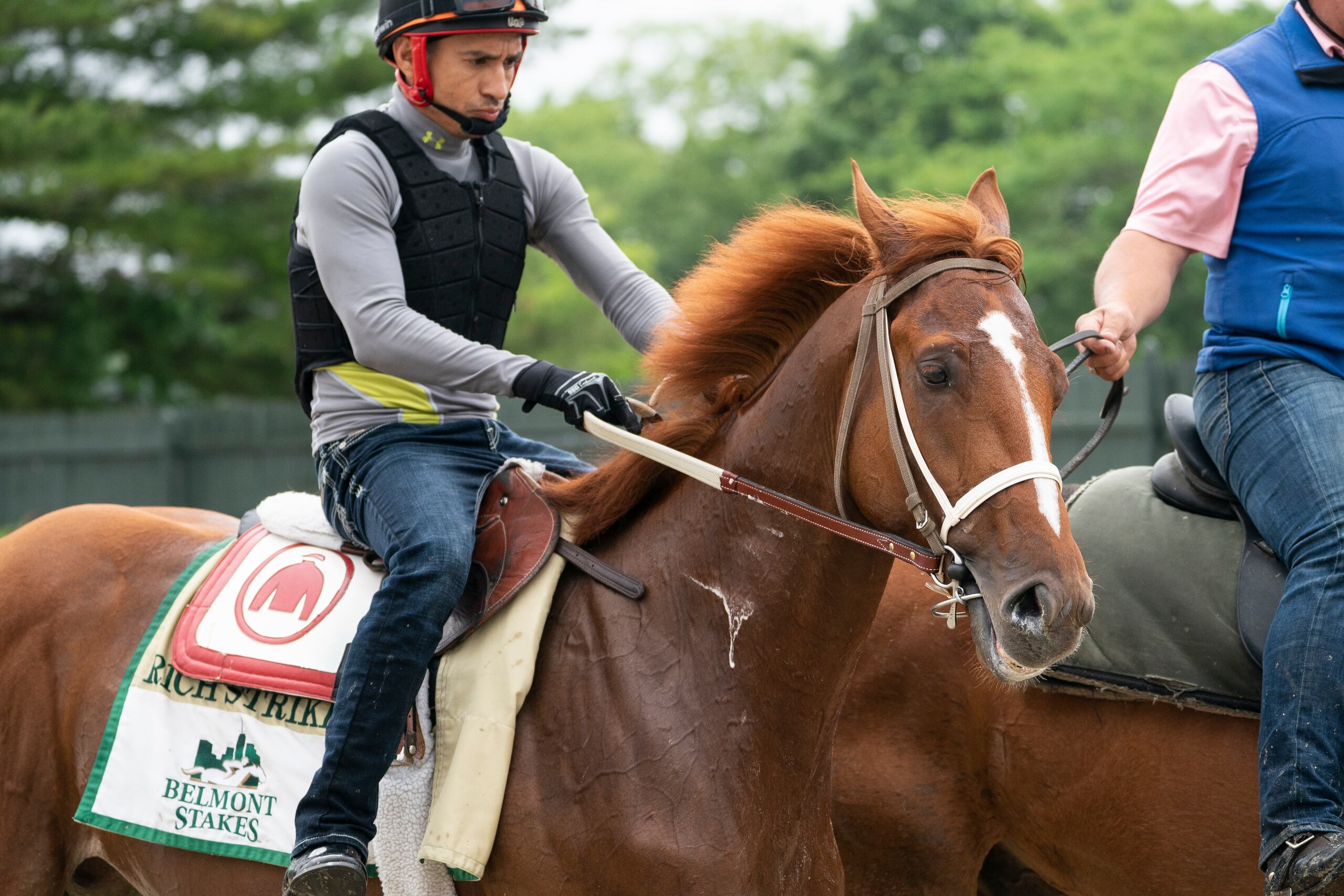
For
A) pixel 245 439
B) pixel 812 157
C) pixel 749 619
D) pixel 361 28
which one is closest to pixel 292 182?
pixel 361 28

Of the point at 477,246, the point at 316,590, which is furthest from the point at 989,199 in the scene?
the point at 316,590

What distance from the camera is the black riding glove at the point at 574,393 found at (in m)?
3.22

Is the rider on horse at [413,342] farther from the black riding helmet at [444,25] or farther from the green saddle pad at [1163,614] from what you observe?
the green saddle pad at [1163,614]

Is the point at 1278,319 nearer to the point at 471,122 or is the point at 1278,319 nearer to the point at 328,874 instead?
the point at 471,122

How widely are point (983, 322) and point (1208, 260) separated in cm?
129

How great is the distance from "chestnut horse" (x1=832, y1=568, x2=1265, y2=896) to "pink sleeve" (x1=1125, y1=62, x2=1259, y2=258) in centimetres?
128

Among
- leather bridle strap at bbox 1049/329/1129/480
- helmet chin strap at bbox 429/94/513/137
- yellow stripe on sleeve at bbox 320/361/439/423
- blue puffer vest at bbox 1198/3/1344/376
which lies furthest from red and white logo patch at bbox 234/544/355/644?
blue puffer vest at bbox 1198/3/1344/376

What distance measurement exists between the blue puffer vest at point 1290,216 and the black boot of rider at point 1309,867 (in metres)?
1.20

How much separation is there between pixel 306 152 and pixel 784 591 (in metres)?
15.4

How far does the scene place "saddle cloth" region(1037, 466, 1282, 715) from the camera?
11.4 feet

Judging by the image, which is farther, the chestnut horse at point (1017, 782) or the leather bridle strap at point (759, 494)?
the chestnut horse at point (1017, 782)

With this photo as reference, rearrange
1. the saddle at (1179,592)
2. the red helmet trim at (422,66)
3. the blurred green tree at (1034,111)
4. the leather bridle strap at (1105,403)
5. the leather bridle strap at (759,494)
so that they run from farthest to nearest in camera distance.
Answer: the blurred green tree at (1034,111) < the red helmet trim at (422,66) < the saddle at (1179,592) < the leather bridle strap at (1105,403) < the leather bridle strap at (759,494)

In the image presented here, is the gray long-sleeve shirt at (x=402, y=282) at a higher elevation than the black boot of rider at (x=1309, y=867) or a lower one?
higher

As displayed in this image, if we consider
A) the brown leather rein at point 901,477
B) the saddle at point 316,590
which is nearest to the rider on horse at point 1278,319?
the brown leather rein at point 901,477
